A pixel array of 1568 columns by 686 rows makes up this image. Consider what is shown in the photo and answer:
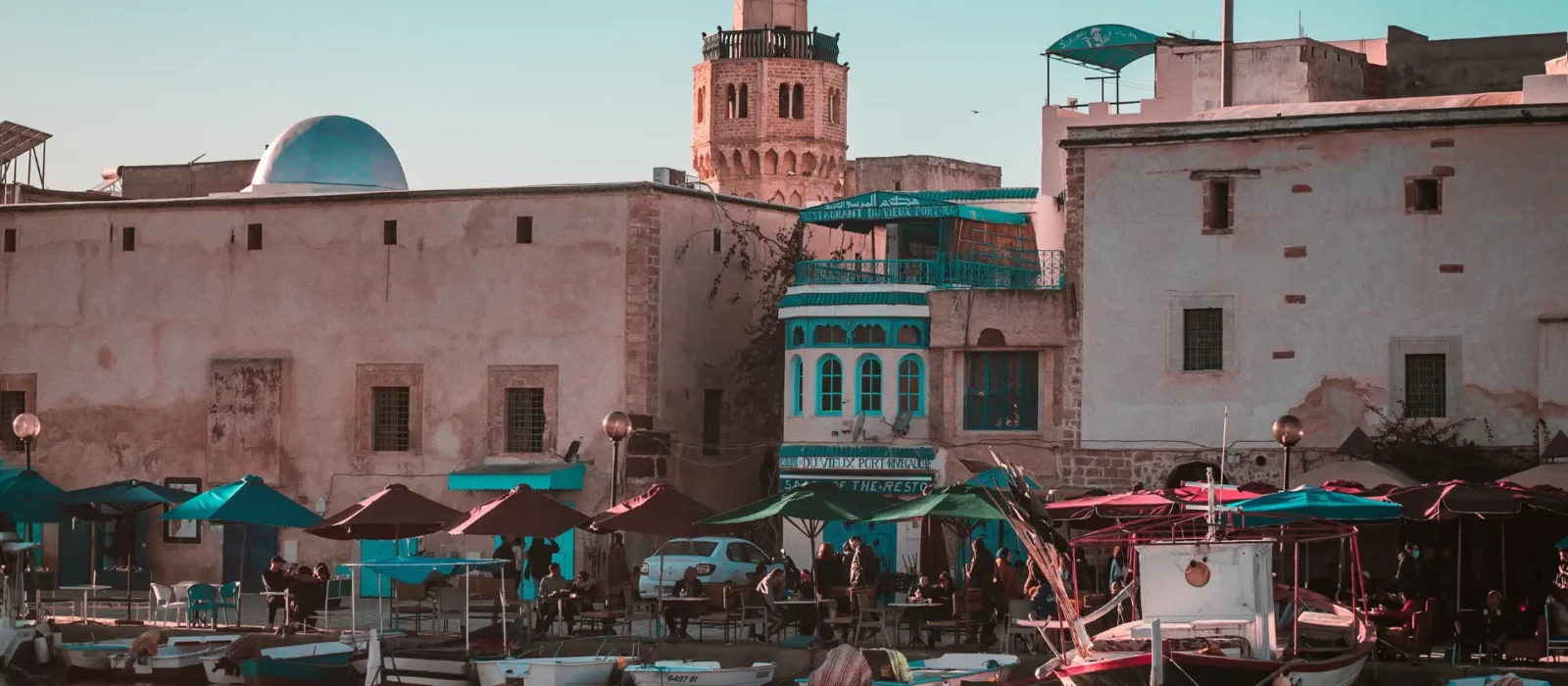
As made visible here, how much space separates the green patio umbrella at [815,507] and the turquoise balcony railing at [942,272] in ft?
24.1

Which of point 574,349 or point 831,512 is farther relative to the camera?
point 574,349

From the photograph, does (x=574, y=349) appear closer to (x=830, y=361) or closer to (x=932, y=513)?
(x=830, y=361)

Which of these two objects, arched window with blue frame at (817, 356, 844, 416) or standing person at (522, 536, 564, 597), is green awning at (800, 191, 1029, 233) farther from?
standing person at (522, 536, 564, 597)

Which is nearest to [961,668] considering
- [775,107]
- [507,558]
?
[507,558]

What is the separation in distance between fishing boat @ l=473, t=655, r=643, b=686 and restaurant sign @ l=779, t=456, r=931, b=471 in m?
9.68

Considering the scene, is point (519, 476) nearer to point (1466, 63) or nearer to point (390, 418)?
point (390, 418)

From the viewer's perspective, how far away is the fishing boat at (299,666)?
24844 mm

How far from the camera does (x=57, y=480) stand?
1526 inches

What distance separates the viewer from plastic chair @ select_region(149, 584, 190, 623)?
28481 millimetres

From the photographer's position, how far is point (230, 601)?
105 feet

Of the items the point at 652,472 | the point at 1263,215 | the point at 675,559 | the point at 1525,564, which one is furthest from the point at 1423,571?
the point at 652,472

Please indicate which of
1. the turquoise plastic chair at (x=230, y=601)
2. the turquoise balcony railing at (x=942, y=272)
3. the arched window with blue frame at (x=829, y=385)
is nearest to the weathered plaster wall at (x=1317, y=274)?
the turquoise balcony railing at (x=942, y=272)

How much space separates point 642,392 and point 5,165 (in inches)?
832

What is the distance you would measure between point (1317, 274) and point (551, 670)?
42.5 feet
